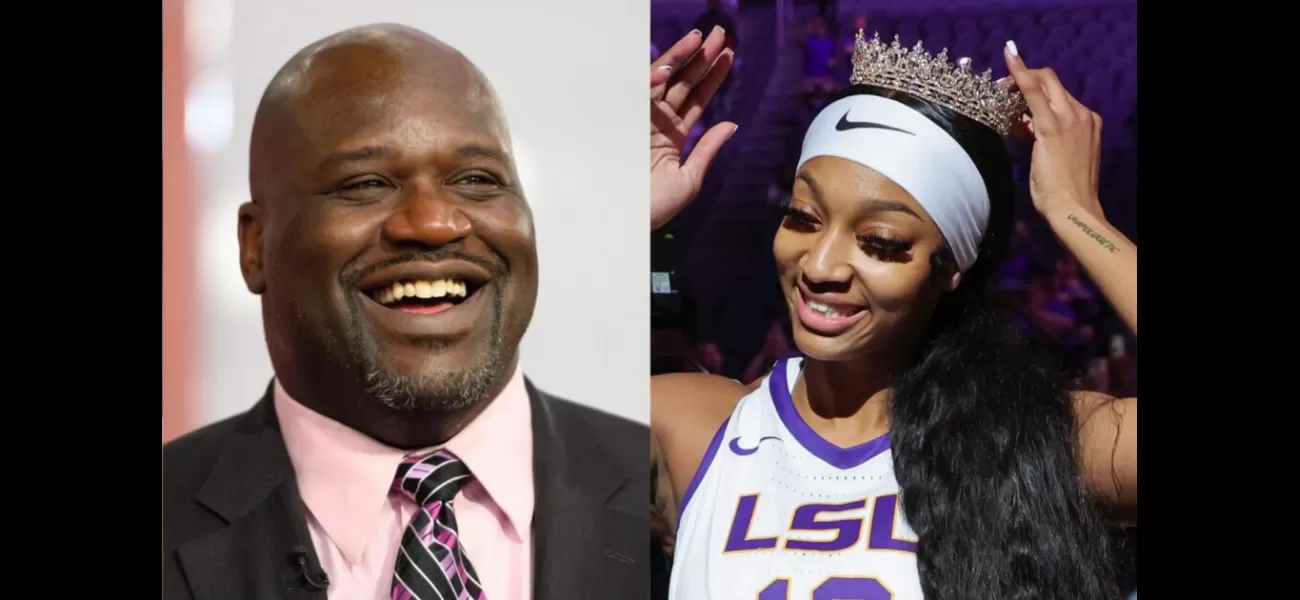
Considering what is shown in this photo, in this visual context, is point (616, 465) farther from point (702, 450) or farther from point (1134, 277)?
point (1134, 277)

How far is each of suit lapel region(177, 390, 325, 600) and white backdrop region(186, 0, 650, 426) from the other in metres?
0.11

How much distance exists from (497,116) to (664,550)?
45.3 inches

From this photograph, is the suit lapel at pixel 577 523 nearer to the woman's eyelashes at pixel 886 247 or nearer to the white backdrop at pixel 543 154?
the white backdrop at pixel 543 154

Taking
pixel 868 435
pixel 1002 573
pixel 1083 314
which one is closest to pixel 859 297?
pixel 868 435

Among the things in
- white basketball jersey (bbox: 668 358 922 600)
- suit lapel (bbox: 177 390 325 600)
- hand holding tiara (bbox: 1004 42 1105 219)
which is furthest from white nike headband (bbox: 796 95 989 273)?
suit lapel (bbox: 177 390 325 600)

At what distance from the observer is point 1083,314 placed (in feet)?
9.95

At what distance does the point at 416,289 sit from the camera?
3027mm

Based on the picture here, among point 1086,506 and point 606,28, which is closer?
point 1086,506

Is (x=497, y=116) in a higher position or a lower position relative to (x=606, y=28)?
lower

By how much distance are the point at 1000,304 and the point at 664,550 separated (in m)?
1.02

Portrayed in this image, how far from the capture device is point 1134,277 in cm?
302

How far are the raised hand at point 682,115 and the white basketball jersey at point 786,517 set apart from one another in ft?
1.66

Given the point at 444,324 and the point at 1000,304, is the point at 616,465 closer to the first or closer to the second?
the point at 444,324

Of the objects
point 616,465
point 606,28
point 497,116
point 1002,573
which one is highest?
point 606,28
